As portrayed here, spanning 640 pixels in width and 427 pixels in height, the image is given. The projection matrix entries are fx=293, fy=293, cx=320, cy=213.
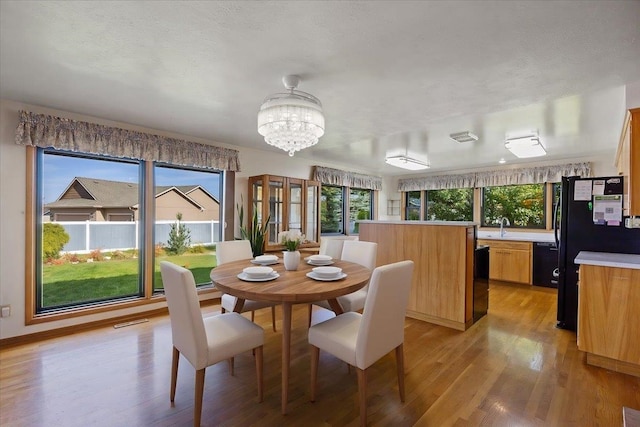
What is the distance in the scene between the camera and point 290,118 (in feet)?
6.37

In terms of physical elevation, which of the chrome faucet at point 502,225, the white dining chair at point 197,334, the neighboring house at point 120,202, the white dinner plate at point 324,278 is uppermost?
the neighboring house at point 120,202

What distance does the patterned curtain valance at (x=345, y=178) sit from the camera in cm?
532

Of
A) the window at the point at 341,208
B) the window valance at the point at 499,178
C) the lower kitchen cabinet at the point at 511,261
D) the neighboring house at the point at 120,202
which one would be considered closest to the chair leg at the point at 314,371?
the neighboring house at the point at 120,202

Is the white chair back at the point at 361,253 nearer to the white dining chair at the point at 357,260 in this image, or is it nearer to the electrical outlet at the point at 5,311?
the white dining chair at the point at 357,260

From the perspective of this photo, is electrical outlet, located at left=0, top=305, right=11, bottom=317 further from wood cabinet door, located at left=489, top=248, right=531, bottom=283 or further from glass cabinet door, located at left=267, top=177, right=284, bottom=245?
wood cabinet door, located at left=489, top=248, right=531, bottom=283

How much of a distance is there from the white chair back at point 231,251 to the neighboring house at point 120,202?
1340mm

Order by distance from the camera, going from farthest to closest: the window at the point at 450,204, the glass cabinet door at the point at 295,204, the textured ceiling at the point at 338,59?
the window at the point at 450,204 → the glass cabinet door at the point at 295,204 → the textured ceiling at the point at 338,59

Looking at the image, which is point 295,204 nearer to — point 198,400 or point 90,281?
point 90,281

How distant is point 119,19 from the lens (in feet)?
4.91

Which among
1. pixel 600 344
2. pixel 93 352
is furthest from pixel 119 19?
pixel 600 344

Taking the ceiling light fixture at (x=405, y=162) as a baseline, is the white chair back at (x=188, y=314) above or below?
below

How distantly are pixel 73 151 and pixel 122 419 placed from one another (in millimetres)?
2629

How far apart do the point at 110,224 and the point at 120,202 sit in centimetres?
28

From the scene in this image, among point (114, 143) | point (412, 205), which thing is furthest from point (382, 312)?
point (412, 205)
